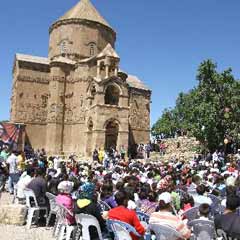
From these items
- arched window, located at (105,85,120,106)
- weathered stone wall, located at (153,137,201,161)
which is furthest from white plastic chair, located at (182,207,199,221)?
arched window, located at (105,85,120,106)

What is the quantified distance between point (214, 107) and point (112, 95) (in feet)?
36.7

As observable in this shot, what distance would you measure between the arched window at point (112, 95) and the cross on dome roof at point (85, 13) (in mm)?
9188

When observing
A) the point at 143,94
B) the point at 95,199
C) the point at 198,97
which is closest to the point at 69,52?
the point at 143,94

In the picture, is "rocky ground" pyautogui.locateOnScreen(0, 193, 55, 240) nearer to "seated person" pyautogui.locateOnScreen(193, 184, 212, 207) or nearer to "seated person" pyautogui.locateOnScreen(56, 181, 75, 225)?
"seated person" pyautogui.locateOnScreen(56, 181, 75, 225)

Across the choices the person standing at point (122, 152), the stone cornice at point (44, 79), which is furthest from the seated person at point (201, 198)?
the stone cornice at point (44, 79)

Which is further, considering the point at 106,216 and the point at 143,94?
the point at 143,94

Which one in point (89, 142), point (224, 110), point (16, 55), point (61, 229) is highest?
point (16, 55)

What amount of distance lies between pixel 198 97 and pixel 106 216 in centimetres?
2302

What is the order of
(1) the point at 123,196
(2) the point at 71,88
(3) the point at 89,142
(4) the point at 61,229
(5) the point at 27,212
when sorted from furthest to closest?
(2) the point at 71,88
(3) the point at 89,142
(5) the point at 27,212
(4) the point at 61,229
(1) the point at 123,196

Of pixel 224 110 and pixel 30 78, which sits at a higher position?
pixel 30 78

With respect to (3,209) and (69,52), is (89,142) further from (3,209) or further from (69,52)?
(3,209)

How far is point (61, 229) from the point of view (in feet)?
26.3

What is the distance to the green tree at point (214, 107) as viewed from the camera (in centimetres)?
2720

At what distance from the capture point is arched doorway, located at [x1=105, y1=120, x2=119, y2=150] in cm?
3436
